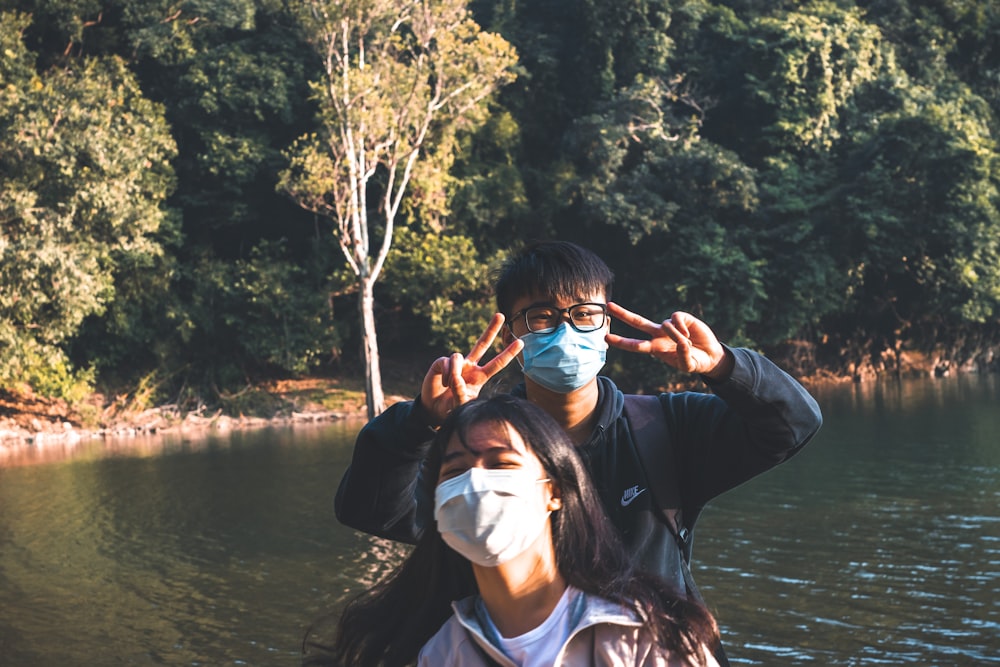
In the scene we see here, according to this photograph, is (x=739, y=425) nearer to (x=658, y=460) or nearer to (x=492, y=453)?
(x=658, y=460)

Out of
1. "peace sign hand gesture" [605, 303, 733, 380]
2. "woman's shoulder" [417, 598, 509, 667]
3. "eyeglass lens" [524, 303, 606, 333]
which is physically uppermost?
"eyeglass lens" [524, 303, 606, 333]

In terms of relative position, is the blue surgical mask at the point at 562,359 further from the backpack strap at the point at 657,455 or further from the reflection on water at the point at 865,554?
the reflection on water at the point at 865,554

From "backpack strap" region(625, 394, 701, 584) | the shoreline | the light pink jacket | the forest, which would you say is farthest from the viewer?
the forest

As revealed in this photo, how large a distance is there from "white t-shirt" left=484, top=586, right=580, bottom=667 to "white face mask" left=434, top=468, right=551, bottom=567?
5.2 inches

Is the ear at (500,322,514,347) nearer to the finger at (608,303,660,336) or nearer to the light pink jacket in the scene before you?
the finger at (608,303,660,336)

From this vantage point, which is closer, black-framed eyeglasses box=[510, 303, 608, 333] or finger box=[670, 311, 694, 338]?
finger box=[670, 311, 694, 338]

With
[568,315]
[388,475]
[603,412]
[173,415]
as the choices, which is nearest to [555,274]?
[568,315]

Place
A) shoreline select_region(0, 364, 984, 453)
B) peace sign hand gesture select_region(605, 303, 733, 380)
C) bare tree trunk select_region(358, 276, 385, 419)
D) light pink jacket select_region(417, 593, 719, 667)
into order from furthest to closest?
shoreline select_region(0, 364, 984, 453), bare tree trunk select_region(358, 276, 385, 419), peace sign hand gesture select_region(605, 303, 733, 380), light pink jacket select_region(417, 593, 719, 667)

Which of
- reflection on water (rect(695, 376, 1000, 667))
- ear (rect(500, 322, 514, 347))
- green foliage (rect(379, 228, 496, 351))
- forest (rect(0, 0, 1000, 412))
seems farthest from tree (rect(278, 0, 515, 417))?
ear (rect(500, 322, 514, 347))

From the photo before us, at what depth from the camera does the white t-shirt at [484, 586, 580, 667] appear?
2143mm

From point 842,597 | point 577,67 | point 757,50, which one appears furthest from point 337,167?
point 842,597

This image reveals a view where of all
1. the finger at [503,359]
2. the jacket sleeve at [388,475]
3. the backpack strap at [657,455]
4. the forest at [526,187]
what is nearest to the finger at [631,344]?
the backpack strap at [657,455]

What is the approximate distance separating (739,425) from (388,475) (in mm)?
837

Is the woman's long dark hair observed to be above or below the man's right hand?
below
